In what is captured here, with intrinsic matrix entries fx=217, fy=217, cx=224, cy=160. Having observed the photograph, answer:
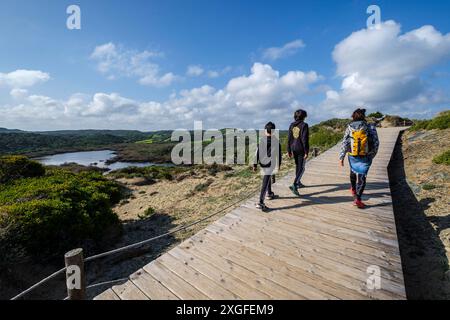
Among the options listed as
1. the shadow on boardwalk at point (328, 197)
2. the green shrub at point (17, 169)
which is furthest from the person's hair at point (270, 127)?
the green shrub at point (17, 169)

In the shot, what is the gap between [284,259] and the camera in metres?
3.13

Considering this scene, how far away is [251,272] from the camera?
9.49 ft

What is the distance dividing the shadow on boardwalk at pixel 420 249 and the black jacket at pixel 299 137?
299 cm

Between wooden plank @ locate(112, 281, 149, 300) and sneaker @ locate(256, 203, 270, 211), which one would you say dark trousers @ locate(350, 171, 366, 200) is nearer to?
sneaker @ locate(256, 203, 270, 211)

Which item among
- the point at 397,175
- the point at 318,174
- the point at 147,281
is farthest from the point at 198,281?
the point at 397,175

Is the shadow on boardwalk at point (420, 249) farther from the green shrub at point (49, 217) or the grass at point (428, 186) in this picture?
the green shrub at point (49, 217)

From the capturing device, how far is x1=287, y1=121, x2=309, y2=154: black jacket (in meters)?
5.11

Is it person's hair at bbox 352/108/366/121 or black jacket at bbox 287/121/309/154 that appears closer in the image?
person's hair at bbox 352/108/366/121

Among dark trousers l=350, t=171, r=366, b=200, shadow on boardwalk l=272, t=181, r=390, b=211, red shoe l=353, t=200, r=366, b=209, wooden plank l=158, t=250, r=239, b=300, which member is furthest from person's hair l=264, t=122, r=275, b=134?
wooden plank l=158, t=250, r=239, b=300

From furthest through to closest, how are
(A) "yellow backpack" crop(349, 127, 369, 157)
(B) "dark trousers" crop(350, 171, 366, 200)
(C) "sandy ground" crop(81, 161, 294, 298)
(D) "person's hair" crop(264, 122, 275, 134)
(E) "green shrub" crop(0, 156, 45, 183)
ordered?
1. (E) "green shrub" crop(0, 156, 45, 183)
2. (C) "sandy ground" crop(81, 161, 294, 298)
3. (D) "person's hair" crop(264, 122, 275, 134)
4. (B) "dark trousers" crop(350, 171, 366, 200)
5. (A) "yellow backpack" crop(349, 127, 369, 157)

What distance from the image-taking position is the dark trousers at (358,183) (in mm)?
4422

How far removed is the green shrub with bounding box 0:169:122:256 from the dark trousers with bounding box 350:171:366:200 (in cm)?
778
